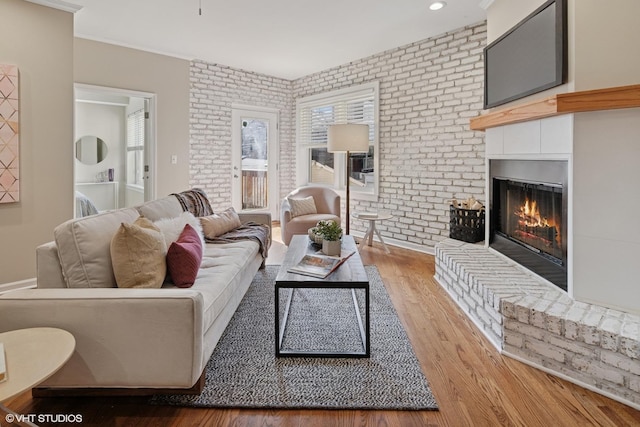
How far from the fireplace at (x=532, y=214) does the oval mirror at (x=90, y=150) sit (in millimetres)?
6462

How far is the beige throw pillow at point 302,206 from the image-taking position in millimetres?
4867

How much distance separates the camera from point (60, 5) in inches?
138

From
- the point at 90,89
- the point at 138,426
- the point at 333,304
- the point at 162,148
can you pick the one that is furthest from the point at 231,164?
the point at 138,426

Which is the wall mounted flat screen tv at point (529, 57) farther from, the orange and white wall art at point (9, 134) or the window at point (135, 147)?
the window at point (135, 147)

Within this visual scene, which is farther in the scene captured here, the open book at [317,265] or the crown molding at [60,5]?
the crown molding at [60,5]

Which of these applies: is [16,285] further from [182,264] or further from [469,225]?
[469,225]

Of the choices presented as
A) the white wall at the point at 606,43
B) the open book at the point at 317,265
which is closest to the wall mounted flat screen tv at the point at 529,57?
the white wall at the point at 606,43

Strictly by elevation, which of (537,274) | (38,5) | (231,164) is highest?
(38,5)

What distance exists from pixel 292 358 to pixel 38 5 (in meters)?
3.74

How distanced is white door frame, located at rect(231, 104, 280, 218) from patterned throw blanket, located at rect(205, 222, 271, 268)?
2.59m

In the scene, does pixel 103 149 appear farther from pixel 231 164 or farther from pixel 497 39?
pixel 497 39

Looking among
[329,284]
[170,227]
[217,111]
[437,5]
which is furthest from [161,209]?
[217,111]

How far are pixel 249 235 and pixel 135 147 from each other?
13.4 feet

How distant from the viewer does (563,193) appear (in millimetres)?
2279
